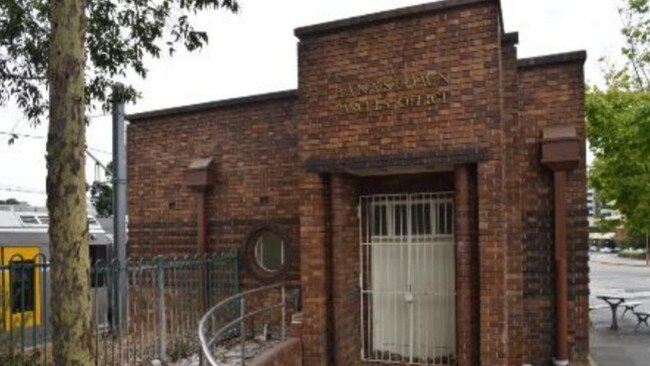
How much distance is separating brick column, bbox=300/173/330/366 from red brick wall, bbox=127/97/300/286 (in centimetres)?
140

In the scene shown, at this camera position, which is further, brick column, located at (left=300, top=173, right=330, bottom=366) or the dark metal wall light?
brick column, located at (left=300, top=173, right=330, bottom=366)

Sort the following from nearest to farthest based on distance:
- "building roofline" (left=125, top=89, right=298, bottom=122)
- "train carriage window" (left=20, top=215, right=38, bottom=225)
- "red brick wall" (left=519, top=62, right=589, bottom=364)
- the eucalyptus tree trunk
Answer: the eucalyptus tree trunk, "red brick wall" (left=519, top=62, right=589, bottom=364), "building roofline" (left=125, top=89, right=298, bottom=122), "train carriage window" (left=20, top=215, right=38, bottom=225)

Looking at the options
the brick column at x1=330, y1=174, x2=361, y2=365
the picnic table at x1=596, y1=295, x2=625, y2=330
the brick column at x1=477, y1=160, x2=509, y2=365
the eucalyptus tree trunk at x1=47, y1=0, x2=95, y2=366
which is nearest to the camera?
the eucalyptus tree trunk at x1=47, y1=0, x2=95, y2=366

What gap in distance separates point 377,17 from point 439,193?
2512 mm

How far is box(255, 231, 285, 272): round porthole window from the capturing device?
10.1m

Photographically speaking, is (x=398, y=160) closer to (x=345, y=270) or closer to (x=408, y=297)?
(x=345, y=270)

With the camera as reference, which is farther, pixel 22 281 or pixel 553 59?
pixel 553 59

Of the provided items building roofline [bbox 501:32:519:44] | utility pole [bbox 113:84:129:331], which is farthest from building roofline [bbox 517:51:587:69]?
utility pole [bbox 113:84:129:331]

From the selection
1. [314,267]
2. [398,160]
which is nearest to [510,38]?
[398,160]

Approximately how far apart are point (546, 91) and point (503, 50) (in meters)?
0.82

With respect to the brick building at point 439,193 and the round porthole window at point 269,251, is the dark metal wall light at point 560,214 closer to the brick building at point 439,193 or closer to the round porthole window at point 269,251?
the brick building at point 439,193

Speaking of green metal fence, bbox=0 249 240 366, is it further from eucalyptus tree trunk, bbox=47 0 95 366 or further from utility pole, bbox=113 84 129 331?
eucalyptus tree trunk, bbox=47 0 95 366

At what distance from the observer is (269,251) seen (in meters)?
10.3

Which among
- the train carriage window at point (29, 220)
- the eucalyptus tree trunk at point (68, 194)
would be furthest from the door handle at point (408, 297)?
the train carriage window at point (29, 220)
